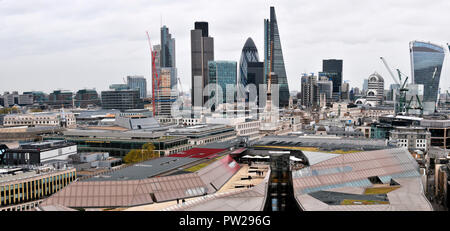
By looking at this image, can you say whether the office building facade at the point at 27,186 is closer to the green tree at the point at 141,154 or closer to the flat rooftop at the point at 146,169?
the flat rooftop at the point at 146,169

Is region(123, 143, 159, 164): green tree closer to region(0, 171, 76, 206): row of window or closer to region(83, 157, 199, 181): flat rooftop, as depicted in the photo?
region(83, 157, 199, 181): flat rooftop

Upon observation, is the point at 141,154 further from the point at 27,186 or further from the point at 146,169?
the point at 27,186

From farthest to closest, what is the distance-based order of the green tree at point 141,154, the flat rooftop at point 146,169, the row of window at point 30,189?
the green tree at point 141,154 → the row of window at point 30,189 → the flat rooftop at point 146,169

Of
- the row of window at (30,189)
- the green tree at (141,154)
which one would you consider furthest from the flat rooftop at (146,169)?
the green tree at (141,154)

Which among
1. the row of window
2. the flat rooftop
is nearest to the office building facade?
the row of window

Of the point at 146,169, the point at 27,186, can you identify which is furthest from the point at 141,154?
the point at 27,186

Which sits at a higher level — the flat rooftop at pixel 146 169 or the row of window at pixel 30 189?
the flat rooftop at pixel 146 169
